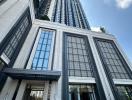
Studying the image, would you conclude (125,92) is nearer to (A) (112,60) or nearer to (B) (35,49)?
(A) (112,60)

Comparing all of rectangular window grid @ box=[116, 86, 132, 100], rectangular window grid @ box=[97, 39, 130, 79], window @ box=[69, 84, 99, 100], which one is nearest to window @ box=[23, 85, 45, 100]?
window @ box=[69, 84, 99, 100]

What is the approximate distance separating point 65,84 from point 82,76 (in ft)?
8.60

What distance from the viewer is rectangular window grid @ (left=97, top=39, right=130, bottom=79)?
1529cm

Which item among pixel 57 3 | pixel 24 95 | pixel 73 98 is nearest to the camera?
pixel 24 95

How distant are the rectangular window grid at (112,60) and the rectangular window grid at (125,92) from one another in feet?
4.56

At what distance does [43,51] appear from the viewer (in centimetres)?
1430

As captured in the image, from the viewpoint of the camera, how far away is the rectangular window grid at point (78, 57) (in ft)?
44.3

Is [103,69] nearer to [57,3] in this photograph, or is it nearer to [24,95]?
[24,95]

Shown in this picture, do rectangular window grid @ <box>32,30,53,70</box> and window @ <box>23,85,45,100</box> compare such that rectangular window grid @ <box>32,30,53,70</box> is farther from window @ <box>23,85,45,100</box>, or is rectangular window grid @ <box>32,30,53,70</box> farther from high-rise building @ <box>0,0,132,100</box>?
window @ <box>23,85,45,100</box>

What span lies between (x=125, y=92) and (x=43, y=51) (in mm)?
11040

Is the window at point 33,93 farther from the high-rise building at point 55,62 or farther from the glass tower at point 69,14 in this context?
the glass tower at point 69,14

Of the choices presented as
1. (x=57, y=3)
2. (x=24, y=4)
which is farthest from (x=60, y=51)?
(x=57, y=3)

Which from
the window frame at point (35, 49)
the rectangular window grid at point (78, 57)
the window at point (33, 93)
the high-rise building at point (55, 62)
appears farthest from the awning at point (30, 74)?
the rectangular window grid at point (78, 57)

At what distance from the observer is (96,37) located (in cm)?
1908
